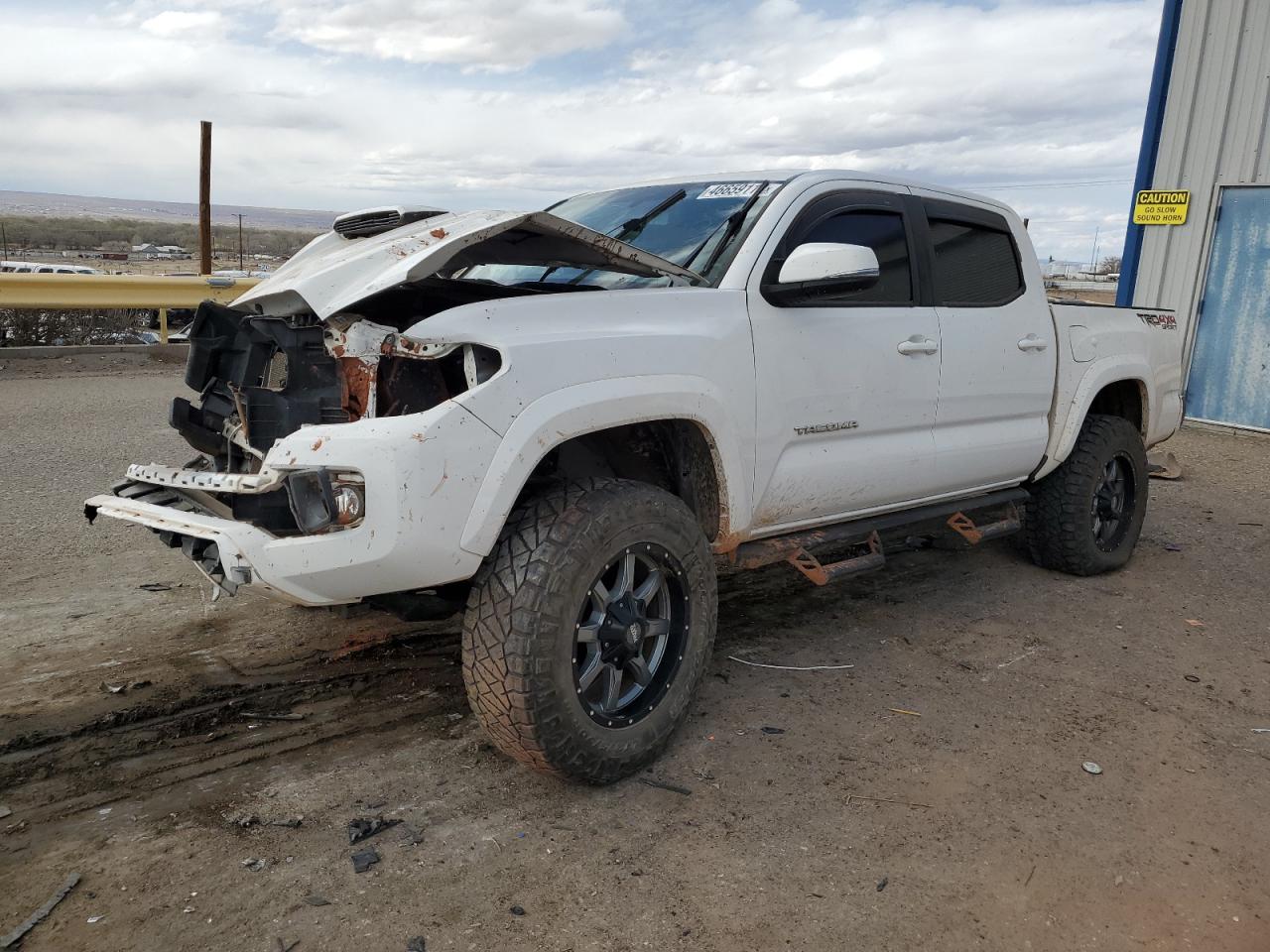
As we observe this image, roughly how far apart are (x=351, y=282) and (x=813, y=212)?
1855 millimetres

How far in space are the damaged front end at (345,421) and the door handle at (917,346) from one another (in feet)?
3.52

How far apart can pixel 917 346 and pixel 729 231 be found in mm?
956

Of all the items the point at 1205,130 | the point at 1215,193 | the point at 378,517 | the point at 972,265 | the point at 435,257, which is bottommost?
the point at 378,517

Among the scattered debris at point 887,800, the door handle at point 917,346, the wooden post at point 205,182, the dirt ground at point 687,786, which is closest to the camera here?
the dirt ground at point 687,786

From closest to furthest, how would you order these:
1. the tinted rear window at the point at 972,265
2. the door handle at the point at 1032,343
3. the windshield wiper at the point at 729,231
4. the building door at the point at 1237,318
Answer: the windshield wiper at the point at 729,231 → the tinted rear window at the point at 972,265 → the door handle at the point at 1032,343 → the building door at the point at 1237,318

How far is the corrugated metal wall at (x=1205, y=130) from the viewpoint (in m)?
9.95

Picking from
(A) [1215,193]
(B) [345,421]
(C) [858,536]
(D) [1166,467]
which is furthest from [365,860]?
(A) [1215,193]

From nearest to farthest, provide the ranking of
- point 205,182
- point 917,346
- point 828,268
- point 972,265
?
1. point 828,268
2. point 917,346
3. point 972,265
4. point 205,182

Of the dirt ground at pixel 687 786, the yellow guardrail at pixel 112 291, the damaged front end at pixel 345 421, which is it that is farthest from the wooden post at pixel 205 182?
the damaged front end at pixel 345 421

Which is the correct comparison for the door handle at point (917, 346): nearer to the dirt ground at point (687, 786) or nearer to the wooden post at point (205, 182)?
the dirt ground at point (687, 786)

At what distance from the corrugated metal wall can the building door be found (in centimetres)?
15

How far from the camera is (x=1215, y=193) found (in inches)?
409

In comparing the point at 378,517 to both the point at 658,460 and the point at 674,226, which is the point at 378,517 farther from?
the point at 674,226

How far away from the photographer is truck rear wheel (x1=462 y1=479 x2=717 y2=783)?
2.91 metres
